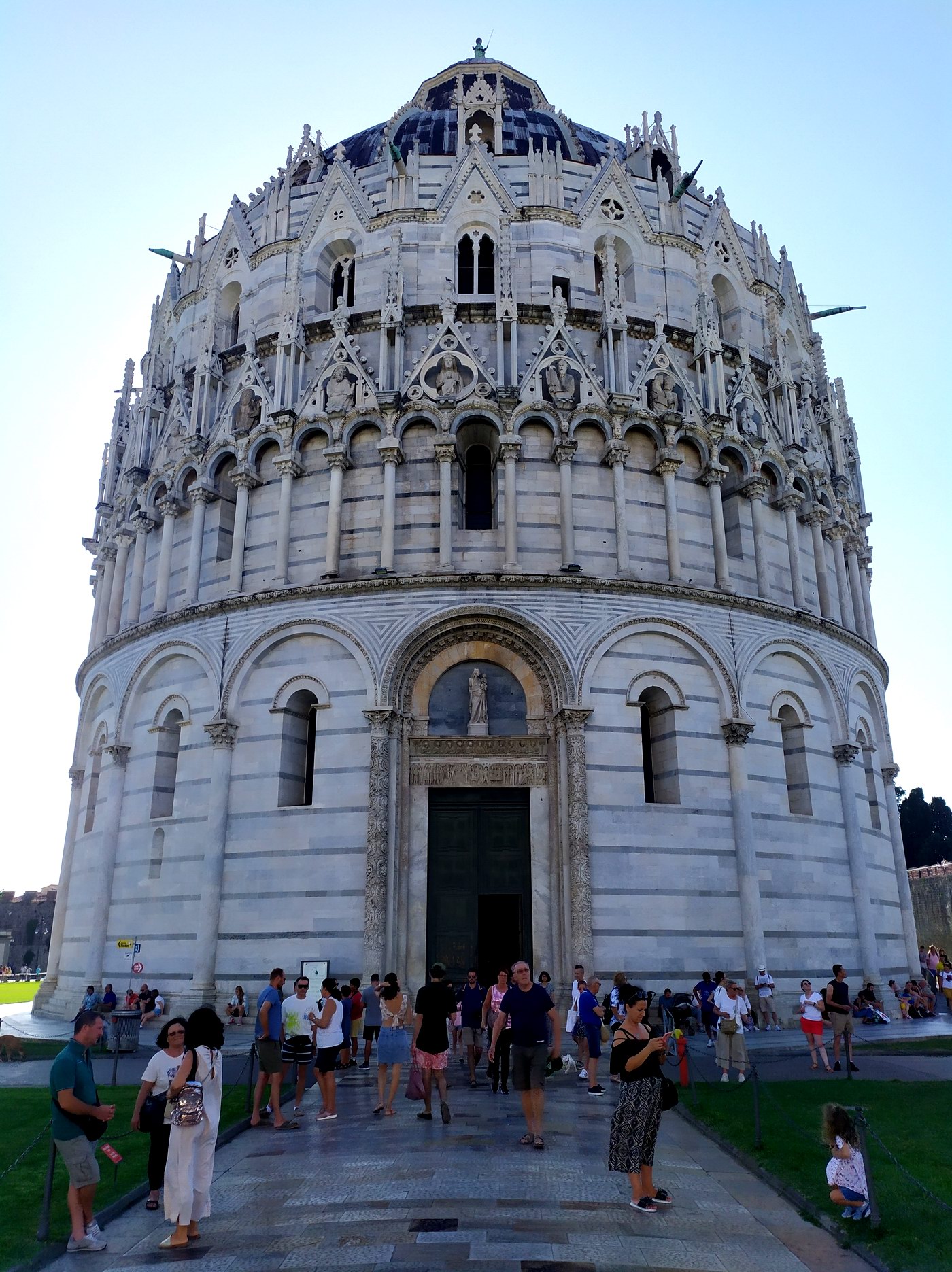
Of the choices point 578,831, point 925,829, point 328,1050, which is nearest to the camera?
point 328,1050

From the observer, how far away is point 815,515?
2939cm

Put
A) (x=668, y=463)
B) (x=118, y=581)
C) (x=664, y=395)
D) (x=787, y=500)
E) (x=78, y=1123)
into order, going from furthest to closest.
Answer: (x=118, y=581), (x=787, y=500), (x=664, y=395), (x=668, y=463), (x=78, y=1123)

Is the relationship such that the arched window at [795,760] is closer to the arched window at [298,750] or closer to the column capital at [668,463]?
the column capital at [668,463]

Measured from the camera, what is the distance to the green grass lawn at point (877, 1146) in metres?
7.62

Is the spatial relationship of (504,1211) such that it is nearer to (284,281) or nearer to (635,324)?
(635,324)

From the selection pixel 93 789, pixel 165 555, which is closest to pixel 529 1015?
pixel 165 555

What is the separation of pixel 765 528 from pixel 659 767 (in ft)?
27.5

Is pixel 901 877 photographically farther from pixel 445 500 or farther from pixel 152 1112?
pixel 152 1112

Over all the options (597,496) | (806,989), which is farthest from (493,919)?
(597,496)

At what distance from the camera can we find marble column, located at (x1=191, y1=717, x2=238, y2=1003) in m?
22.6

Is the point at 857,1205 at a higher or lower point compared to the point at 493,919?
lower

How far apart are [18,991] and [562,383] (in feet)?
124

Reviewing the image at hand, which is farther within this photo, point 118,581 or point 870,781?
point 118,581

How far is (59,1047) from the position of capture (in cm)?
1977
